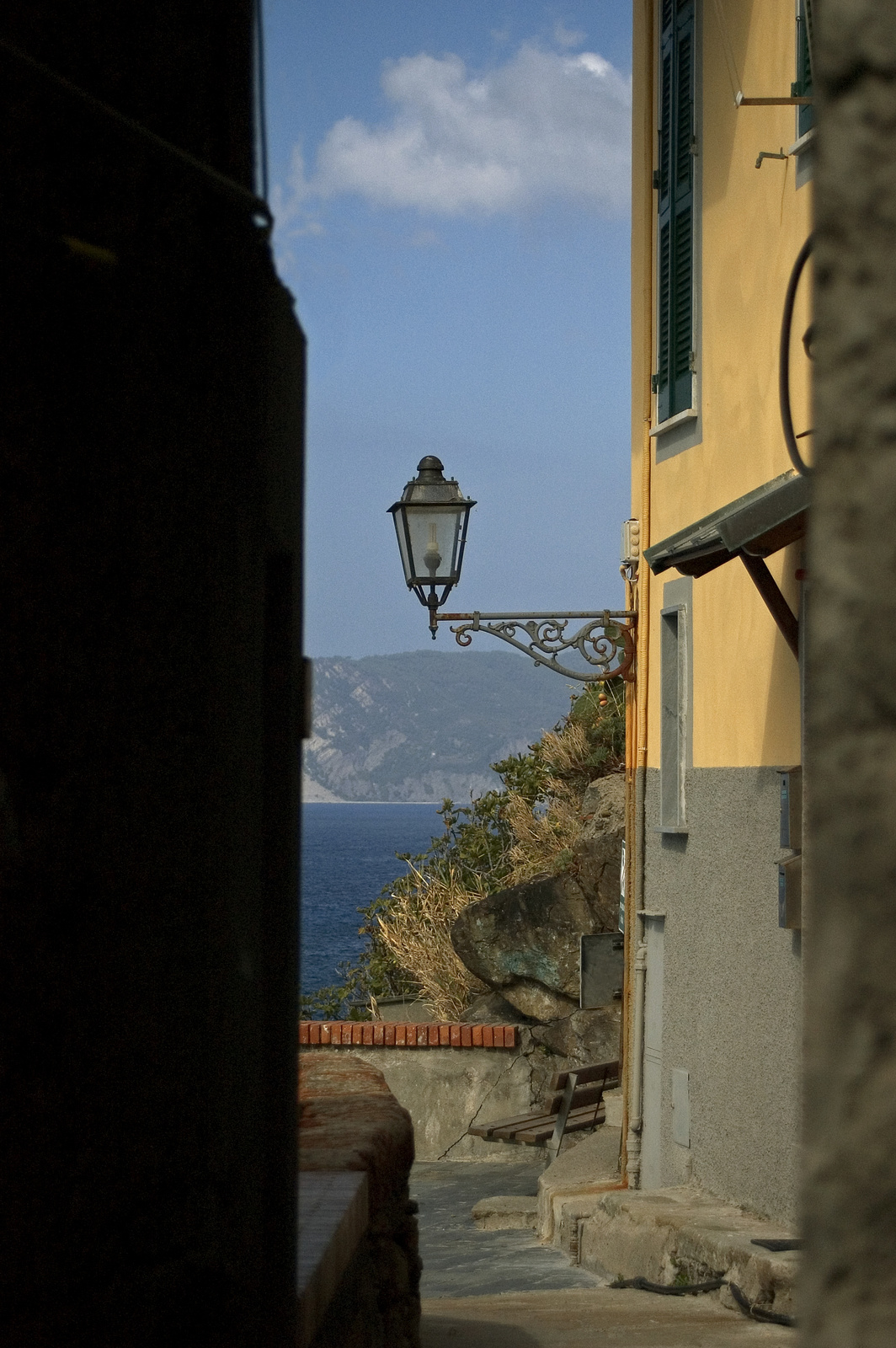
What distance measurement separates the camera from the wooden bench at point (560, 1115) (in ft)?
38.0

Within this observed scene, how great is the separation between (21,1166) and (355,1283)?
1.54 meters

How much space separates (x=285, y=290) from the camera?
2.48 metres

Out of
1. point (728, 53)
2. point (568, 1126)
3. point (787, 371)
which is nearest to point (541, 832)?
point (568, 1126)

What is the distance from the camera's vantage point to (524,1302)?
7293 mm

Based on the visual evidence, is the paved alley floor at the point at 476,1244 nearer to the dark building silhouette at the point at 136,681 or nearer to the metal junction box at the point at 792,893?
the metal junction box at the point at 792,893

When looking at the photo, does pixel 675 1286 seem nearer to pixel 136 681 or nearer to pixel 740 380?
pixel 740 380

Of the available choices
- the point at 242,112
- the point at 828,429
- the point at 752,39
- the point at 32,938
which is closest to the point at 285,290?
the point at 242,112

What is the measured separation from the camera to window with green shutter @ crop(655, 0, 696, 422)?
9750 millimetres

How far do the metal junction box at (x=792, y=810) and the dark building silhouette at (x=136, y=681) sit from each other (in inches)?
215

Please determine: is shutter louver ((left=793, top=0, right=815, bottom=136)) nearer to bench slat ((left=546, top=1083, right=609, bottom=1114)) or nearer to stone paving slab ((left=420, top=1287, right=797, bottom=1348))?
stone paving slab ((left=420, top=1287, right=797, bottom=1348))

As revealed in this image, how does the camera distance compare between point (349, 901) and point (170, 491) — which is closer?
point (170, 491)

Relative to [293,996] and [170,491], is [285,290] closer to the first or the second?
[170,491]

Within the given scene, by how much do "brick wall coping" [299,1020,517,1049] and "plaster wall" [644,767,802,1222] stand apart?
391cm

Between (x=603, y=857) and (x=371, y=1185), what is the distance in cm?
1179
